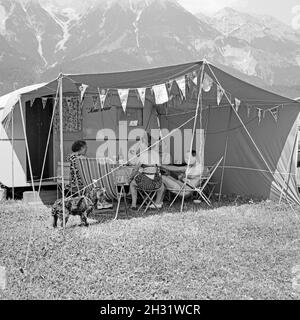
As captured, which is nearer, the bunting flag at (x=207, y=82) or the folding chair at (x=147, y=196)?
the bunting flag at (x=207, y=82)

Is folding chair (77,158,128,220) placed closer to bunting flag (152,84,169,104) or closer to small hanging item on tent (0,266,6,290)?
bunting flag (152,84,169,104)

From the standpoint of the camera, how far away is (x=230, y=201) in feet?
20.8

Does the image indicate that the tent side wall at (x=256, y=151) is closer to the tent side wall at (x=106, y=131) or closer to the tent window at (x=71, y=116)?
the tent side wall at (x=106, y=131)

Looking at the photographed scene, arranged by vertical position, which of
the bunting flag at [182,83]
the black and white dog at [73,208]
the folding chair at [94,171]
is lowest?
the black and white dog at [73,208]

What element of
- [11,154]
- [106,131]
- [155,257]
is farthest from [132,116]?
[155,257]

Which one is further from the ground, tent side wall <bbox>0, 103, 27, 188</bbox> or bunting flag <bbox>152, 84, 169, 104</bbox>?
bunting flag <bbox>152, 84, 169, 104</bbox>

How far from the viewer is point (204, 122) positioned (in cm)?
747

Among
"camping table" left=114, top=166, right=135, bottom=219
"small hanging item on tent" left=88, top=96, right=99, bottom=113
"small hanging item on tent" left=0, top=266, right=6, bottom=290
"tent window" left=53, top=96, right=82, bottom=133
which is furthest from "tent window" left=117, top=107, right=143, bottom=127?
"small hanging item on tent" left=0, top=266, right=6, bottom=290

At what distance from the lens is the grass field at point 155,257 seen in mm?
2887

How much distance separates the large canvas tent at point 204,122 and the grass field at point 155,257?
3.35ft

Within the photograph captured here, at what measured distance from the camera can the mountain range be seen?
316 ft

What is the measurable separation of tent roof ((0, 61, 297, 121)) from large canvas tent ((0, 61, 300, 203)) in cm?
1

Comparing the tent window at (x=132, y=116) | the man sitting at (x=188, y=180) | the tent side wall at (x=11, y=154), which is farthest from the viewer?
the tent window at (x=132, y=116)

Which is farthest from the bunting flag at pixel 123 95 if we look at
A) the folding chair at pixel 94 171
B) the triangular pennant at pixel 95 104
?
the triangular pennant at pixel 95 104
